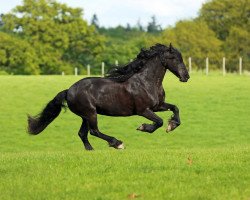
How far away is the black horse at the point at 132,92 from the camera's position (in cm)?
1324

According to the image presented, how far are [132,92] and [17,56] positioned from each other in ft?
223

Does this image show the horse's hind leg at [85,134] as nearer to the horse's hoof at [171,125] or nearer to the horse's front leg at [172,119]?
the horse's front leg at [172,119]

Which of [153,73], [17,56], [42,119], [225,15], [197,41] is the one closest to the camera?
[153,73]

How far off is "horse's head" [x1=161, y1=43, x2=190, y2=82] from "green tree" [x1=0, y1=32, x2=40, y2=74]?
2570 inches

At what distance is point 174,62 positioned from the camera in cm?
1366

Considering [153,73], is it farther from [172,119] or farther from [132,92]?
[172,119]

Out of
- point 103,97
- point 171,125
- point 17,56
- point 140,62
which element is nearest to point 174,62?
point 140,62

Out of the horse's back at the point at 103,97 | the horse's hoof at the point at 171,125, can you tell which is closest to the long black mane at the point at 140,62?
the horse's back at the point at 103,97

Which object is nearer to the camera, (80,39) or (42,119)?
(42,119)

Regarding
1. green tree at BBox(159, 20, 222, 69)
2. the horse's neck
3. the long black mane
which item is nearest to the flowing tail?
the long black mane

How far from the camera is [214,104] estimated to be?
33.9 metres

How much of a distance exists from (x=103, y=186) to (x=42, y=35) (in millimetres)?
75281

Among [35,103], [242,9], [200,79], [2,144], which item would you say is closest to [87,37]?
[242,9]

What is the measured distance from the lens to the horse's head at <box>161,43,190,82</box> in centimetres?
1366
